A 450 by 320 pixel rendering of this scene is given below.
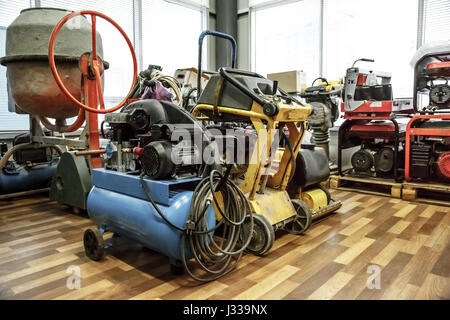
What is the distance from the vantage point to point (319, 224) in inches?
106

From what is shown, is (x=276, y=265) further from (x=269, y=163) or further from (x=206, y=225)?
(x=269, y=163)

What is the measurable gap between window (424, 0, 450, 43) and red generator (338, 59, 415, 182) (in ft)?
4.16

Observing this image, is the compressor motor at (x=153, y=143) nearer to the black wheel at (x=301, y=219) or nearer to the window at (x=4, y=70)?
the black wheel at (x=301, y=219)

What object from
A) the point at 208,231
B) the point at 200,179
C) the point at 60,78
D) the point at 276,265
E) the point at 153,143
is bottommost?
the point at 276,265

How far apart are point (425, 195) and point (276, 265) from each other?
241 cm

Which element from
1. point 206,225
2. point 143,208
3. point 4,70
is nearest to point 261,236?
point 206,225

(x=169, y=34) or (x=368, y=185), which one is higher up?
(x=169, y=34)

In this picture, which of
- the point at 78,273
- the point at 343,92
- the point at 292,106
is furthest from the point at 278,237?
the point at 343,92

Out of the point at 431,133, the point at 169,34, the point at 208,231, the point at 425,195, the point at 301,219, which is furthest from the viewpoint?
the point at 169,34

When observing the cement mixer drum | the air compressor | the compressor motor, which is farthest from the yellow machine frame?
the cement mixer drum

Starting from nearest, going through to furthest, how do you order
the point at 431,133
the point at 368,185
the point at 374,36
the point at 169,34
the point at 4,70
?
the point at 431,133 < the point at 368,185 < the point at 4,70 < the point at 374,36 < the point at 169,34

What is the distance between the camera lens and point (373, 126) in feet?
12.1

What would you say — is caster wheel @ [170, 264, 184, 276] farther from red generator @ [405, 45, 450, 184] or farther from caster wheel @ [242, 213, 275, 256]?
red generator @ [405, 45, 450, 184]

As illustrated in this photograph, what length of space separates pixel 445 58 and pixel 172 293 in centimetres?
355
